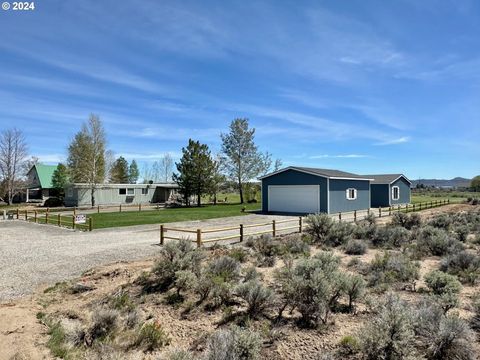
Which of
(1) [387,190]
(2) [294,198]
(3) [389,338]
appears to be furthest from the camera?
(1) [387,190]

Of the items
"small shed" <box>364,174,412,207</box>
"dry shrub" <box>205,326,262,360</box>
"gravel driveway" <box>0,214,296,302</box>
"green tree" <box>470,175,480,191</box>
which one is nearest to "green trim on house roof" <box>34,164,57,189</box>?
"gravel driveway" <box>0,214,296,302</box>

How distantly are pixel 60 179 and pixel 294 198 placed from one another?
32.8m

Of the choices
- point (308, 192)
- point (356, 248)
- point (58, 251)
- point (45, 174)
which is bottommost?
point (58, 251)

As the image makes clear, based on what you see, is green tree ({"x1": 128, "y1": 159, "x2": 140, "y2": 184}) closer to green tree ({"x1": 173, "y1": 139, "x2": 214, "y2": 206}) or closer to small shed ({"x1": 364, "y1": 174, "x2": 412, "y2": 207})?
green tree ({"x1": 173, "y1": 139, "x2": 214, "y2": 206})

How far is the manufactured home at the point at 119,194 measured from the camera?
1569 inches

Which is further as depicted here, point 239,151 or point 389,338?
point 239,151

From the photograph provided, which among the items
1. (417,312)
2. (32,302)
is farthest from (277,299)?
(32,302)

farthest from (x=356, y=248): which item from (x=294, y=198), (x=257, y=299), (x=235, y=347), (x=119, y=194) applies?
(x=119, y=194)

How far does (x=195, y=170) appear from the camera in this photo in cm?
3872

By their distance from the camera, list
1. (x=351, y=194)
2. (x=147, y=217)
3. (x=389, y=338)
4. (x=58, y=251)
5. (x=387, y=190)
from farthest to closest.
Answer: (x=387, y=190) < (x=351, y=194) < (x=147, y=217) < (x=58, y=251) < (x=389, y=338)

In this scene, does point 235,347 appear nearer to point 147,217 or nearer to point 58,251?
point 58,251

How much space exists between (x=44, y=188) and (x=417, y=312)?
169 feet

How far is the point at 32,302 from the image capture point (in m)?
7.34

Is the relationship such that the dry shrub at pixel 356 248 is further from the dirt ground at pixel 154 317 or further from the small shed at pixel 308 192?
the small shed at pixel 308 192
